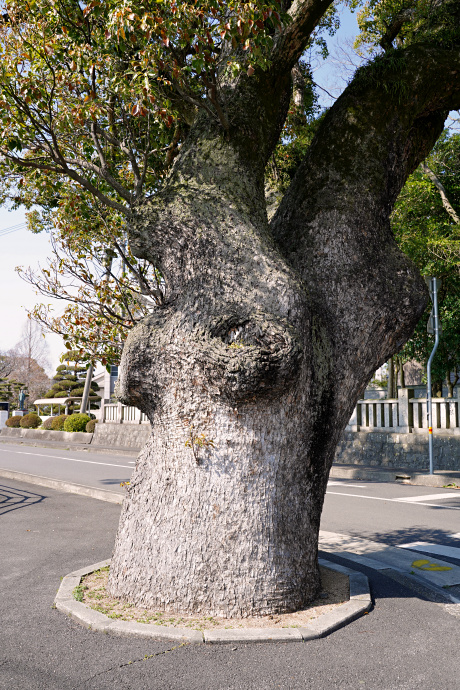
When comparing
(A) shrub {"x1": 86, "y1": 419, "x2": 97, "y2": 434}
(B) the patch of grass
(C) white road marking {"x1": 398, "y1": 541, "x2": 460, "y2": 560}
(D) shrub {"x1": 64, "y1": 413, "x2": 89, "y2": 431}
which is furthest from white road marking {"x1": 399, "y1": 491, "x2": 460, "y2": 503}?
(D) shrub {"x1": 64, "y1": 413, "x2": 89, "y2": 431}

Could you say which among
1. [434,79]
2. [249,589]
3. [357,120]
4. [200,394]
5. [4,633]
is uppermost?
[434,79]

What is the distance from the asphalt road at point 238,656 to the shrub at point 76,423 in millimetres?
26817

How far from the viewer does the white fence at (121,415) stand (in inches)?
1054

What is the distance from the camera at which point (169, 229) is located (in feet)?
14.7

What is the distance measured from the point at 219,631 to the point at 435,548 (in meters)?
3.84

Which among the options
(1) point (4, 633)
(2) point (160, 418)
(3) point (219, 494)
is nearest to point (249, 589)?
(3) point (219, 494)

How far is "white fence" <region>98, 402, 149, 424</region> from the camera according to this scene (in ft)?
87.9

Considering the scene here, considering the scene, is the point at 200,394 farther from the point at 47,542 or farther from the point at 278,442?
the point at 47,542

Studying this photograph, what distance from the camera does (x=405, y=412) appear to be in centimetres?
1585

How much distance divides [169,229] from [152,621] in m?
2.90

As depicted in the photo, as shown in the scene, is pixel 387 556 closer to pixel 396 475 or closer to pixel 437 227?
pixel 396 475

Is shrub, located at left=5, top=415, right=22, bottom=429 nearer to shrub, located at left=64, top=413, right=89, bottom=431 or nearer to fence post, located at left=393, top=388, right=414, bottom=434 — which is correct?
shrub, located at left=64, top=413, right=89, bottom=431

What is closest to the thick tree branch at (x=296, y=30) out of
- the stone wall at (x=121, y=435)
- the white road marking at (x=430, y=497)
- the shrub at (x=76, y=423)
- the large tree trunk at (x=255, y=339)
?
the large tree trunk at (x=255, y=339)

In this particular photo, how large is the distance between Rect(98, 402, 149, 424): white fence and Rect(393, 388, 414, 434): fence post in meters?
13.6
